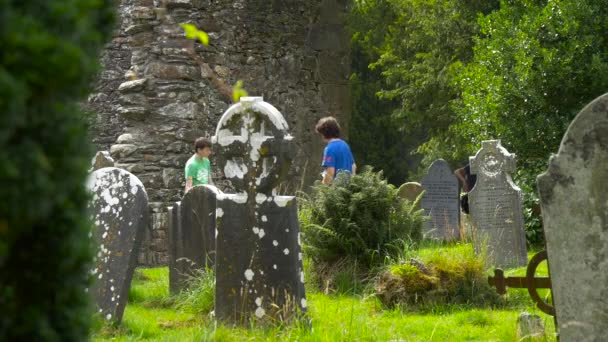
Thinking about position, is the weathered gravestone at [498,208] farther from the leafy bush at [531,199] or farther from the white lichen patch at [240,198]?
the white lichen patch at [240,198]

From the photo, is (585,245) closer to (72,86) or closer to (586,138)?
(586,138)

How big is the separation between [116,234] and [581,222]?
359 centimetres

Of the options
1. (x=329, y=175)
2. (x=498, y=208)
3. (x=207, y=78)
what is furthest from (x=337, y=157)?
(x=207, y=78)

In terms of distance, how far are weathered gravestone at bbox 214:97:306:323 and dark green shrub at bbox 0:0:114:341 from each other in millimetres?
3932

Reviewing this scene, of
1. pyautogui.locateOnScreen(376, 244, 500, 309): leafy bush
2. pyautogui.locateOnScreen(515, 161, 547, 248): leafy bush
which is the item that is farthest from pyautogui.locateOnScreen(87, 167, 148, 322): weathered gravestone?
pyautogui.locateOnScreen(515, 161, 547, 248): leafy bush

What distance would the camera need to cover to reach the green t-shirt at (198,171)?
11.1 meters

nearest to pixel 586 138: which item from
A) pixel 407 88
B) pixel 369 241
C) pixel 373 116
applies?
pixel 369 241

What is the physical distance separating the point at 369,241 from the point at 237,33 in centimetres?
587

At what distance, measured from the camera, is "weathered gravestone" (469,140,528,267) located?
33.4 feet

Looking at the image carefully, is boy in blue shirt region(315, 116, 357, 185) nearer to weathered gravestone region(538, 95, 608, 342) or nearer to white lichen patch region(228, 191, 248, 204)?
white lichen patch region(228, 191, 248, 204)

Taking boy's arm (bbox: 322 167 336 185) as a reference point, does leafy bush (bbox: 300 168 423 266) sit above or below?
below

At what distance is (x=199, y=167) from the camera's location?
11.2 metres

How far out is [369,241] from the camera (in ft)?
28.7

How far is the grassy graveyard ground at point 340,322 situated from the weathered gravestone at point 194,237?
27cm
